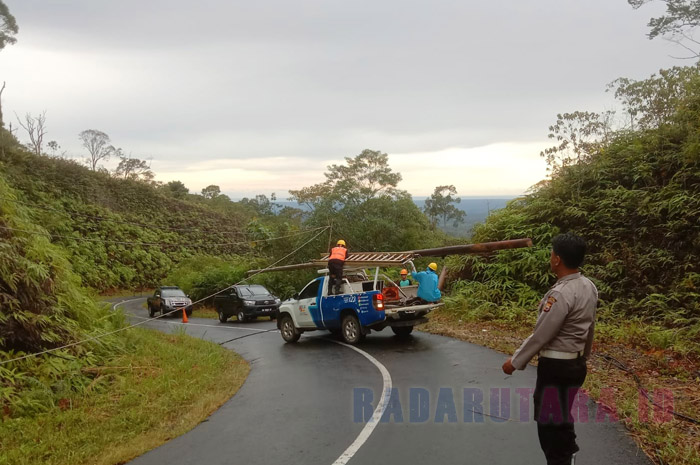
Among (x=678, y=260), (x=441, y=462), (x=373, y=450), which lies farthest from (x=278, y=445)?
(x=678, y=260)

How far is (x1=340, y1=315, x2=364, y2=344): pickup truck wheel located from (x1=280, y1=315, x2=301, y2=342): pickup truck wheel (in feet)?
6.41

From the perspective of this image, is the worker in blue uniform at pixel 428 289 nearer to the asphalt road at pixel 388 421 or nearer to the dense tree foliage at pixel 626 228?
the asphalt road at pixel 388 421

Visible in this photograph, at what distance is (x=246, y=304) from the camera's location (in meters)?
23.2

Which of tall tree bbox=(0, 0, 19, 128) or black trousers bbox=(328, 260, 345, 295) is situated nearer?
black trousers bbox=(328, 260, 345, 295)

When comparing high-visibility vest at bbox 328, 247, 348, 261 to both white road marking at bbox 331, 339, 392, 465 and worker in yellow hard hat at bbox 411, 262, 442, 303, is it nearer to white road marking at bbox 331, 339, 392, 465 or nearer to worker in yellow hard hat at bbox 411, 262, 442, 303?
worker in yellow hard hat at bbox 411, 262, 442, 303

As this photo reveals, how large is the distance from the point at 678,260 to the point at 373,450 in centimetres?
1150

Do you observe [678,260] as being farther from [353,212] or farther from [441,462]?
[353,212]

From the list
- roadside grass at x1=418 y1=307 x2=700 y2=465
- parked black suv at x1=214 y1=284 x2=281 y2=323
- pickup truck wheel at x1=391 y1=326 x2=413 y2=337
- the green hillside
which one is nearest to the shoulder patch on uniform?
roadside grass at x1=418 y1=307 x2=700 y2=465

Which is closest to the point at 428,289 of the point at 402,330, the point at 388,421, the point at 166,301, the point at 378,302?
the point at 378,302

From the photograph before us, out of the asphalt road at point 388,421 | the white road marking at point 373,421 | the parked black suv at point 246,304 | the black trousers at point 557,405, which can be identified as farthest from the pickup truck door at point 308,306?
the black trousers at point 557,405

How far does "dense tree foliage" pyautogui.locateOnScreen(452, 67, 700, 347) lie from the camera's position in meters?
13.1

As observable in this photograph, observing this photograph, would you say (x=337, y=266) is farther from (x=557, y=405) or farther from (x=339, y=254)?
(x=557, y=405)

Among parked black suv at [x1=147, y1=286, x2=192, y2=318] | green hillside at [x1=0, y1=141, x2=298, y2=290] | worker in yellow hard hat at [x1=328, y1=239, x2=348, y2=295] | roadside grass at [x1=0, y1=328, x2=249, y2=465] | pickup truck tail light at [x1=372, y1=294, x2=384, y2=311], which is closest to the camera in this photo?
roadside grass at [x1=0, y1=328, x2=249, y2=465]

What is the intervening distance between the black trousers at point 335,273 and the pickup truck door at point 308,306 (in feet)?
2.38
